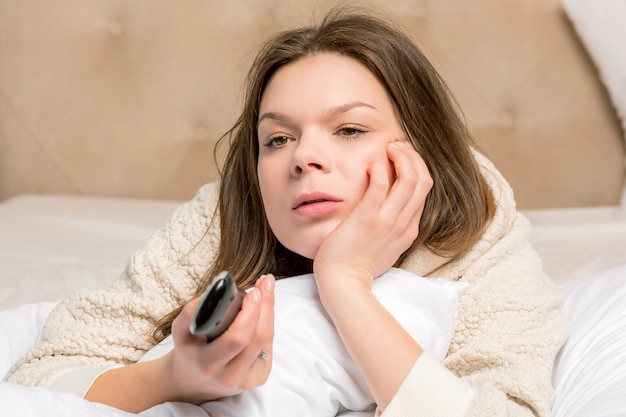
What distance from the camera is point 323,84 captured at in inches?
42.7

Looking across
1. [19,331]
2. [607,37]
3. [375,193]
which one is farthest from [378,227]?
[607,37]

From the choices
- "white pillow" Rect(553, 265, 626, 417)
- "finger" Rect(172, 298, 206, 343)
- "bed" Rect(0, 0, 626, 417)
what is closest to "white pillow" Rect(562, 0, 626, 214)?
"bed" Rect(0, 0, 626, 417)

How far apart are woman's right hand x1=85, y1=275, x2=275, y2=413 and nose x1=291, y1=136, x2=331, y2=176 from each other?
20 centimetres

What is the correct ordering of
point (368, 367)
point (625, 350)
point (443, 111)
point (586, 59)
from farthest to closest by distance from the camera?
point (586, 59)
point (443, 111)
point (625, 350)
point (368, 367)

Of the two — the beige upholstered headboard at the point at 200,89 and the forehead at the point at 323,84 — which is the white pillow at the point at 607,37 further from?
the forehead at the point at 323,84

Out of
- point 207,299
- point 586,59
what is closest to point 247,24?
point 586,59

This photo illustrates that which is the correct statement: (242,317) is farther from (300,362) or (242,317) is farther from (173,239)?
(173,239)

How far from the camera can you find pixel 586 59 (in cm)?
226

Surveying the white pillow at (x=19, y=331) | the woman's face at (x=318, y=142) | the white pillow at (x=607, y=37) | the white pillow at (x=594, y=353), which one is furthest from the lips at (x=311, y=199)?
the white pillow at (x=607, y=37)

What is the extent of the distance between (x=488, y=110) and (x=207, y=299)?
1722mm

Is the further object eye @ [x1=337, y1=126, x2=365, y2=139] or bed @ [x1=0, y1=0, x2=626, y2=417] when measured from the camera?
bed @ [x1=0, y1=0, x2=626, y2=417]

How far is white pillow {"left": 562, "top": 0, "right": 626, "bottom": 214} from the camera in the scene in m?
2.12

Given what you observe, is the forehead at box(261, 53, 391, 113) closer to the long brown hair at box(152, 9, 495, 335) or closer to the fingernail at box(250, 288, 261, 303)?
the long brown hair at box(152, 9, 495, 335)

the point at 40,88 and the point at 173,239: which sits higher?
the point at 40,88
